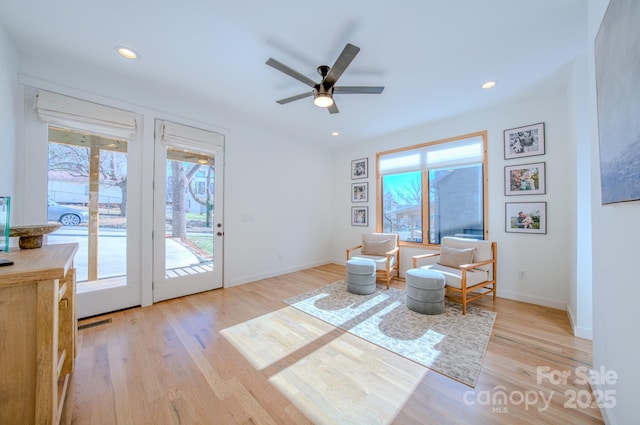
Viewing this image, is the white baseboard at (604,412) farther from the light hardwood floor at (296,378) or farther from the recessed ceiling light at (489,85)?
the recessed ceiling light at (489,85)

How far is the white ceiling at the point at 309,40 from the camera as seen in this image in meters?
1.83

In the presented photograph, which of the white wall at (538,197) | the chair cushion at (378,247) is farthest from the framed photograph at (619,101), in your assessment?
the chair cushion at (378,247)

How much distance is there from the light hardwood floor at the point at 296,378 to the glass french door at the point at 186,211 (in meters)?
0.77

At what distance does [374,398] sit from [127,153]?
12.3ft

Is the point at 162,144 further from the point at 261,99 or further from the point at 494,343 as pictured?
the point at 494,343

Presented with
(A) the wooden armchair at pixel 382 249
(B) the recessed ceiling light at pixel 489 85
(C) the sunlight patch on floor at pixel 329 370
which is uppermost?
(B) the recessed ceiling light at pixel 489 85

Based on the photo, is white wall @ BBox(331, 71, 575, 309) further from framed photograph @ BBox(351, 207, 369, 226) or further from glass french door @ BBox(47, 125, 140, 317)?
glass french door @ BBox(47, 125, 140, 317)

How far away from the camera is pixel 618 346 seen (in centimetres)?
123

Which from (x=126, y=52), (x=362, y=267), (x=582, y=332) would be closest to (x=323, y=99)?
(x=126, y=52)

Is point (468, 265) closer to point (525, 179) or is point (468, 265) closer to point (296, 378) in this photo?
point (525, 179)

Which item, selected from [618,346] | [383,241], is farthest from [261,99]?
[618,346]

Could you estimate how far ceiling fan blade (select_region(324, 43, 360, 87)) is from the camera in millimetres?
1828

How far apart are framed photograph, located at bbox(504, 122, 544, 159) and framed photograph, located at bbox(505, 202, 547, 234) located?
71 cm

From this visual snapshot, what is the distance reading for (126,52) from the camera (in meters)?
2.33
